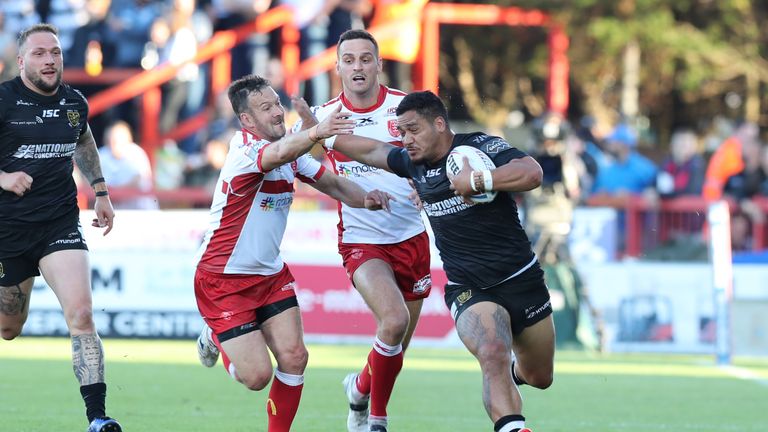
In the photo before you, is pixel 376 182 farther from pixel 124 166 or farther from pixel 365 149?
pixel 124 166

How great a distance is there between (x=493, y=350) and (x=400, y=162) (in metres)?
1.42

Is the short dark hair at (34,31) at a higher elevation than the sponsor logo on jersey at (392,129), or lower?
higher

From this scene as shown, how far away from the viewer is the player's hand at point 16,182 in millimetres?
9008

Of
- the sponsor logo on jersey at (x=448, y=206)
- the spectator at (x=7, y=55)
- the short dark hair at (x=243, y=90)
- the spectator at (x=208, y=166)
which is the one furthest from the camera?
the spectator at (x=7, y=55)

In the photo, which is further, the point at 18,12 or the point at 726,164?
the point at 18,12

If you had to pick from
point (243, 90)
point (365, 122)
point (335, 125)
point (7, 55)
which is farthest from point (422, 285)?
point (7, 55)

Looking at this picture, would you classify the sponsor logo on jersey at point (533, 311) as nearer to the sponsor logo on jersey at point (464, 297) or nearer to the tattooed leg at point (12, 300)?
the sponsor logo on jersey at point (464, 297)

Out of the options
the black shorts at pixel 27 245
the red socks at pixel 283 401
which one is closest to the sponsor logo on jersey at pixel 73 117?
the black shorts at pixel 27 245

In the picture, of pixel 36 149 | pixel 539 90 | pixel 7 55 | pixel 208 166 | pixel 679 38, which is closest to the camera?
pixel 36 149

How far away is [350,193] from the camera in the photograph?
941 cm

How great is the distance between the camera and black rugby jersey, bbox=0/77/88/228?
30.0 ft

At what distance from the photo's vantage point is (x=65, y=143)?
30.6 feet

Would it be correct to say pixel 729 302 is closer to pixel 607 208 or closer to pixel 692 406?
pixel 607 208

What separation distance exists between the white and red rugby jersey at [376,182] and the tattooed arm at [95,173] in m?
1.52
